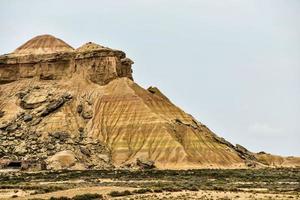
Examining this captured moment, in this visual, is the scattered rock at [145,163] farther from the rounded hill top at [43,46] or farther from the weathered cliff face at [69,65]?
the rounded hill top at [43,46]

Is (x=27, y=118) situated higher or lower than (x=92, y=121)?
lower

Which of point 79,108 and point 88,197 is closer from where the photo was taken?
point 88,197

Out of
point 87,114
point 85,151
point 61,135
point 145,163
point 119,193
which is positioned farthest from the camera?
point 87,114

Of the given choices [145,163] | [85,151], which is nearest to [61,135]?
[85,151]

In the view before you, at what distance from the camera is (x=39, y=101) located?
129625 mm

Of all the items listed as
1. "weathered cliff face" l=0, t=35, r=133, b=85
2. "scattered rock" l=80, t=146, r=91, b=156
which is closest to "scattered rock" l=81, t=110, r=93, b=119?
"weathered cliff face" l=0, t=35, r=133, b=85

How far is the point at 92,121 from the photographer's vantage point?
125750 millimetres

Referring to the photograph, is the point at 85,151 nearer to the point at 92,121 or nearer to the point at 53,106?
the point at 92,121

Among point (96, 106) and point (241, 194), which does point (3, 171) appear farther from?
point (241, 194)

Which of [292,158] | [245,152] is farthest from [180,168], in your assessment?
[292,158]

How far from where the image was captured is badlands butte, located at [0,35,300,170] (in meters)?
113

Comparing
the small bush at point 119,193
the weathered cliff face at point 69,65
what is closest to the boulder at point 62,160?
the weathered cliff face at point 69,65

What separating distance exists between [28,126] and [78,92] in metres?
14.2

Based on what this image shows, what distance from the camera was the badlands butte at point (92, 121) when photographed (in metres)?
113
